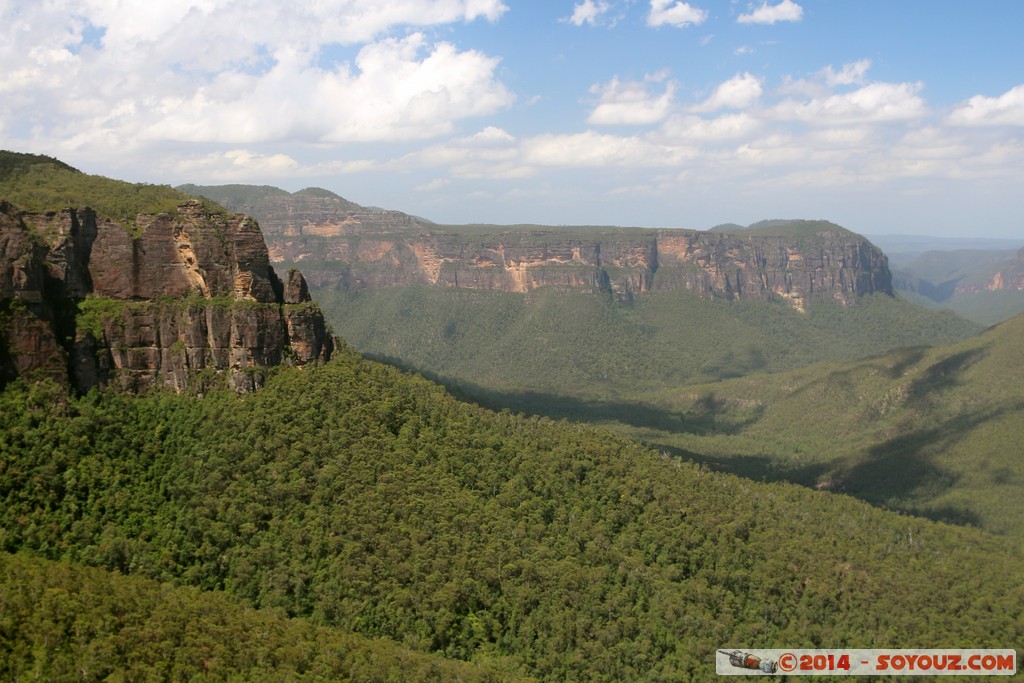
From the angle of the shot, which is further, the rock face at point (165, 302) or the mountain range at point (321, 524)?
the rock face at point (165, 302)

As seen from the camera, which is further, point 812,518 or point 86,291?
point 812,518

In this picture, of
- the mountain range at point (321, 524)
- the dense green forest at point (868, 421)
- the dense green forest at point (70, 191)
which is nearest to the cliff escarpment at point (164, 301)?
the mountain range at point (321, 524)

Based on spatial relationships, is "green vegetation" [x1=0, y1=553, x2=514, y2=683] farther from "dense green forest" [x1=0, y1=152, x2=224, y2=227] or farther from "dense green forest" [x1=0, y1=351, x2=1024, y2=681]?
"dense green forest" [x1=0, y1=152, x2=224, y2=227]

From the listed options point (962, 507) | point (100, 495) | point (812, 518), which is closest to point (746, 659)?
point (812, 518)

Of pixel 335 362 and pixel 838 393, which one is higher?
pixel 335 362

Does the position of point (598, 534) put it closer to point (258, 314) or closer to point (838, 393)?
point (258, 314)

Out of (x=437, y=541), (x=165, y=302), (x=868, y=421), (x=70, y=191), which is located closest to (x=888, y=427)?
(x=868, y=421)

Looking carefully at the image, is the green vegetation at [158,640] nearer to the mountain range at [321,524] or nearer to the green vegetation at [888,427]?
the mountain range at [321,524]
